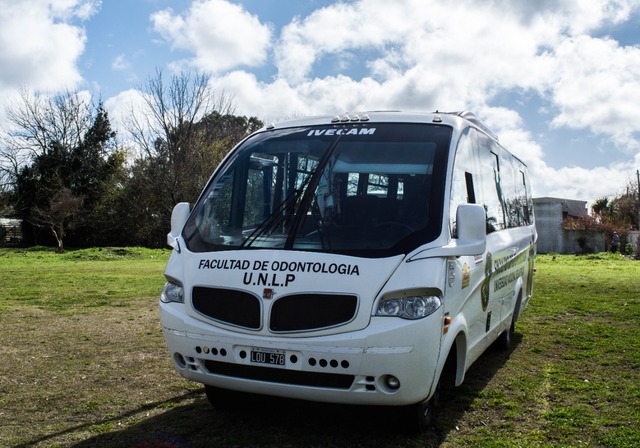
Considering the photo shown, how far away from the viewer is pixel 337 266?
4.80m

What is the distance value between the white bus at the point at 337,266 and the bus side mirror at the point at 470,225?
11 mm

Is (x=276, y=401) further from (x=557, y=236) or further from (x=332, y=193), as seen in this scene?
(x=557, y=236)

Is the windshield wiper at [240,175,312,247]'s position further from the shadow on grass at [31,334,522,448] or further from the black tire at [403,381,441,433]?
the black tire at [403,381,441,433]

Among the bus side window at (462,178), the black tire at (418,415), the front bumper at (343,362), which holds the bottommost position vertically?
the black tire at (418,415)

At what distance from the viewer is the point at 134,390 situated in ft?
21.7

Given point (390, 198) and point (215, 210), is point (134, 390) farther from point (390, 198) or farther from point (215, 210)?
point (390, 198)

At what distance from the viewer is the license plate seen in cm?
479

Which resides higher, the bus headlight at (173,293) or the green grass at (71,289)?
the bus headlight at (173,293)

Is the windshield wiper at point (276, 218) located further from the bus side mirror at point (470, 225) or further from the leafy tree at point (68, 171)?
the leafy tree at point (68, 171)

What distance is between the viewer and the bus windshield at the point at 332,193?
201 inches

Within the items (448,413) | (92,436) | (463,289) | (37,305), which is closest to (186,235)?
(92,436)

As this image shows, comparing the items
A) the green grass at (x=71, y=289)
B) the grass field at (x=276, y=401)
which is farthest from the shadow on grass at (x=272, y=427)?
the green grass at (x=71, y=289)

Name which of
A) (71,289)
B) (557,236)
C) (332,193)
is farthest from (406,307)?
(557,236)

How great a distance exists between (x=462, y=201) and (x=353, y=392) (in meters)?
1.97
